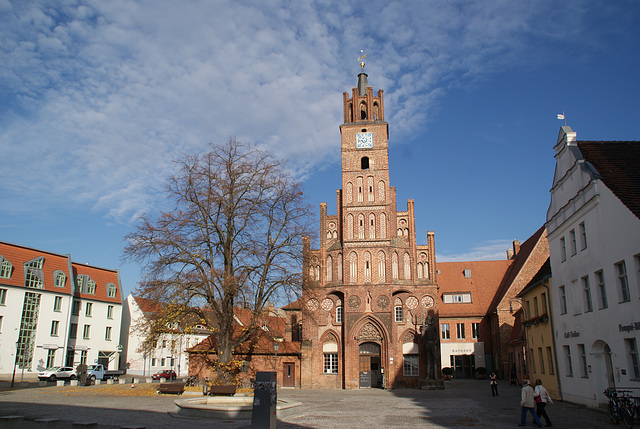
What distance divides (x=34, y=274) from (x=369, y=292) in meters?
30.7

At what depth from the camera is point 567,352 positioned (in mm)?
23828

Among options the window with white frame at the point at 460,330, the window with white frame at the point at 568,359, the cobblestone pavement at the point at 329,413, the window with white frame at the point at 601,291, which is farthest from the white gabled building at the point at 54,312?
the window with white frame at the point at 601,291

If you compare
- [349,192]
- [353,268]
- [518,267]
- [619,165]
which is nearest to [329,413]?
[619,165]

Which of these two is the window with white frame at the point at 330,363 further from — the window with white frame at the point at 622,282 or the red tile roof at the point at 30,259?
the red tile roof at the point at 30,259

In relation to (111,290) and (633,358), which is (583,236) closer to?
(633,358)

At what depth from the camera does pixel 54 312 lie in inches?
1818

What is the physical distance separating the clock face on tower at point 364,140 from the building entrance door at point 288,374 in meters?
18.9

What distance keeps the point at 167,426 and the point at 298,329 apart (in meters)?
28.8

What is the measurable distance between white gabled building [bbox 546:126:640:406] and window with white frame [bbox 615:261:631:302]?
0.03 meters

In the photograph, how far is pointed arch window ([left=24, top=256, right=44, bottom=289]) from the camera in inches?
1759

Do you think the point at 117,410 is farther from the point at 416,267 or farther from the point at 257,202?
the point at 416,267

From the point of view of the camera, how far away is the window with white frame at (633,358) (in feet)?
54.6

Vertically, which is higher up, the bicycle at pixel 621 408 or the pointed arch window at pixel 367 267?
the pointed arch window at pixel 367 267

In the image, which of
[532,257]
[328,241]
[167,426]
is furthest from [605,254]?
[532,257]
